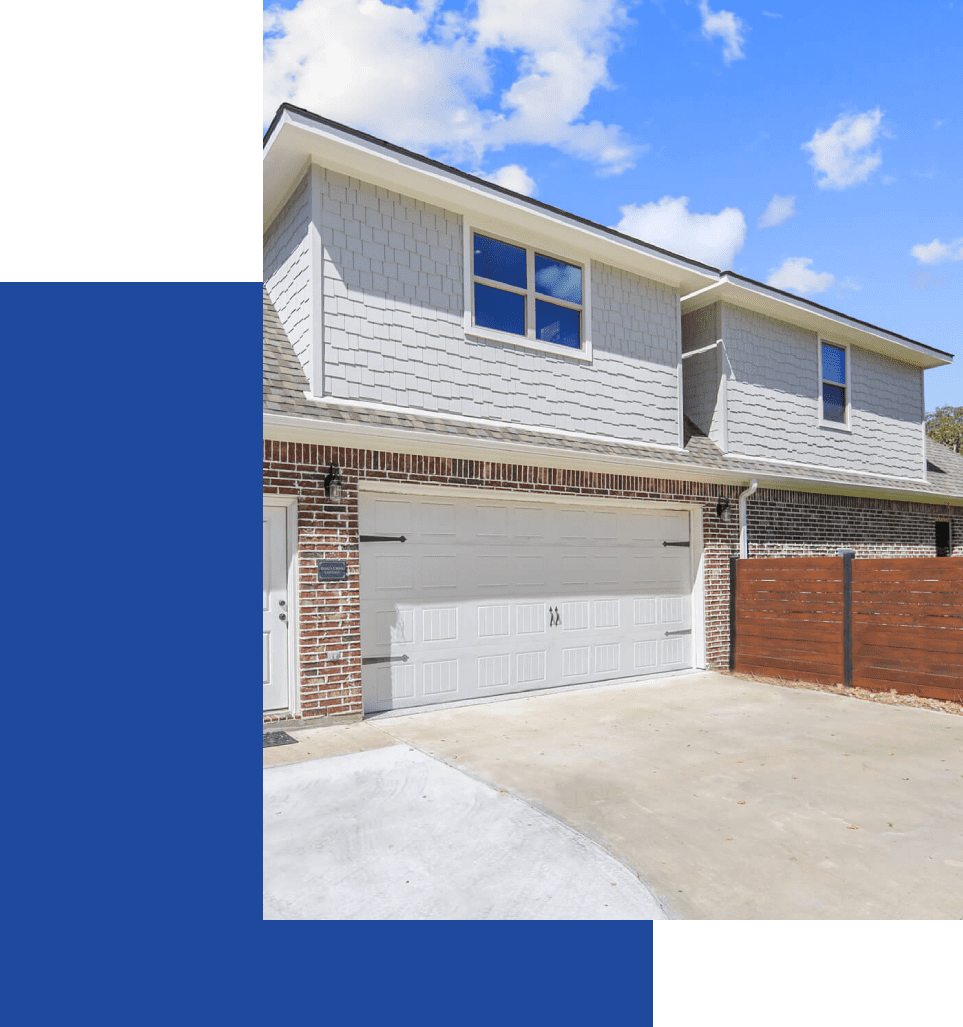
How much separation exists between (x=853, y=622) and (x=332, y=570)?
639 centimetres

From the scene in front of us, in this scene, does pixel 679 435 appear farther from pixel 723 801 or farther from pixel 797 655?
pixel 723 801

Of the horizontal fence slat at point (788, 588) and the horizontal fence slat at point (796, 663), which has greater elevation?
the horizontal fence slat at point (788, 588)

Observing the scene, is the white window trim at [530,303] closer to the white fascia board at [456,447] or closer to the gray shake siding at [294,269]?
the white fascia board at [456,447]

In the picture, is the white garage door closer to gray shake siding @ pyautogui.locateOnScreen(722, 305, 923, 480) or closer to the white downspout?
the white downspout

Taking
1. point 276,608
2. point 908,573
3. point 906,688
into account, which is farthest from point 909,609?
point 276,608

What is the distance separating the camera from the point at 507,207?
327 inches

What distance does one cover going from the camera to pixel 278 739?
6.41m

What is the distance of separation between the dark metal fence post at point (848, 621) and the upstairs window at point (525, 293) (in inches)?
170

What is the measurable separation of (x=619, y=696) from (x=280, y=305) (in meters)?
5.96

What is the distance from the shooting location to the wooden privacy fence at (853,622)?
8266 mm

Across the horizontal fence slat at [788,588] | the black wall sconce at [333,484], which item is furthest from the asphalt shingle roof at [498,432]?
the horizontal fence slat at [788,588]

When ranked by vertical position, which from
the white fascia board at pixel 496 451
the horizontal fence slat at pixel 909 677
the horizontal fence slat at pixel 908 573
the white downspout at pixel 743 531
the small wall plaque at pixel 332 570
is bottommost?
the horizontal fence slat at pixel 909 677

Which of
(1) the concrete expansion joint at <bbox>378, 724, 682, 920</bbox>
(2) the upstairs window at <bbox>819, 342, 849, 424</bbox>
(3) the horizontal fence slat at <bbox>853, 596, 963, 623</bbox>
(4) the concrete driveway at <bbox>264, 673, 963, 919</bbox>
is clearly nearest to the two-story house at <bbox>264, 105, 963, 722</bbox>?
(2) the upstairs window at <bbox>819, 342, 849, 424</bbox>

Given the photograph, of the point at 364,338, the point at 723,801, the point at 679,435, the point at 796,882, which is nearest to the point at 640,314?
the point at 679,435
